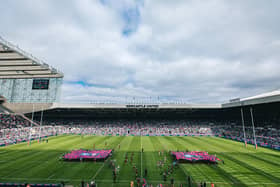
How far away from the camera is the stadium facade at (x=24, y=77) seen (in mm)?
32812

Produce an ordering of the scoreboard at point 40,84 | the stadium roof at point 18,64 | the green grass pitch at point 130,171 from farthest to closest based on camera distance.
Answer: the scoreboard at point 40,84 < the stadium roof at point 18,64 < the green grass pitch at point 130,171

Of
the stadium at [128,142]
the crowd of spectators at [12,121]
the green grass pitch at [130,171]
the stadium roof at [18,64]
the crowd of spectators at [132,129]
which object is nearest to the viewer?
the green grass pitch at [130,171]

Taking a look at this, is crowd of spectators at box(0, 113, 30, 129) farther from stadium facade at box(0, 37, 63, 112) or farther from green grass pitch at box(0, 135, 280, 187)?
green grass pitch at box(0, 135, 280, 187)

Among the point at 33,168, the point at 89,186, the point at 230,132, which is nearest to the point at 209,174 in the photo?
the point at 89,186

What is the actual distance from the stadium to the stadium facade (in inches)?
8.0

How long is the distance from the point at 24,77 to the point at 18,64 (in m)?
13.5

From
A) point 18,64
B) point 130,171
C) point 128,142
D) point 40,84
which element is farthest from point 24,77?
point 130,171

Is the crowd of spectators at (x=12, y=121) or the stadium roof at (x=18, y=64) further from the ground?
the stadium roof at (x=18, y=64)

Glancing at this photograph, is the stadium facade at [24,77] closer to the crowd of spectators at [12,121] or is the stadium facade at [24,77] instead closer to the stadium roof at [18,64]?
the stadium roof at [18,64]

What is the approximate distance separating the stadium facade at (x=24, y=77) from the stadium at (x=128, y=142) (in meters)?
0.20

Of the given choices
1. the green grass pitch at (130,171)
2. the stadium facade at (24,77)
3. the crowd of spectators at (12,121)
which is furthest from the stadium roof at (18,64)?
the green grass pitch at (130,171)

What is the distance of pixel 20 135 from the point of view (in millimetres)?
45094

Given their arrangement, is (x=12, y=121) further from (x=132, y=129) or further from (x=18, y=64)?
(x=132, y=129)

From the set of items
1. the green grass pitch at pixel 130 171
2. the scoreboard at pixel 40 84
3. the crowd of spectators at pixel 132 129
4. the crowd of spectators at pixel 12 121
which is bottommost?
the green grass pitch at pixel 130 171
